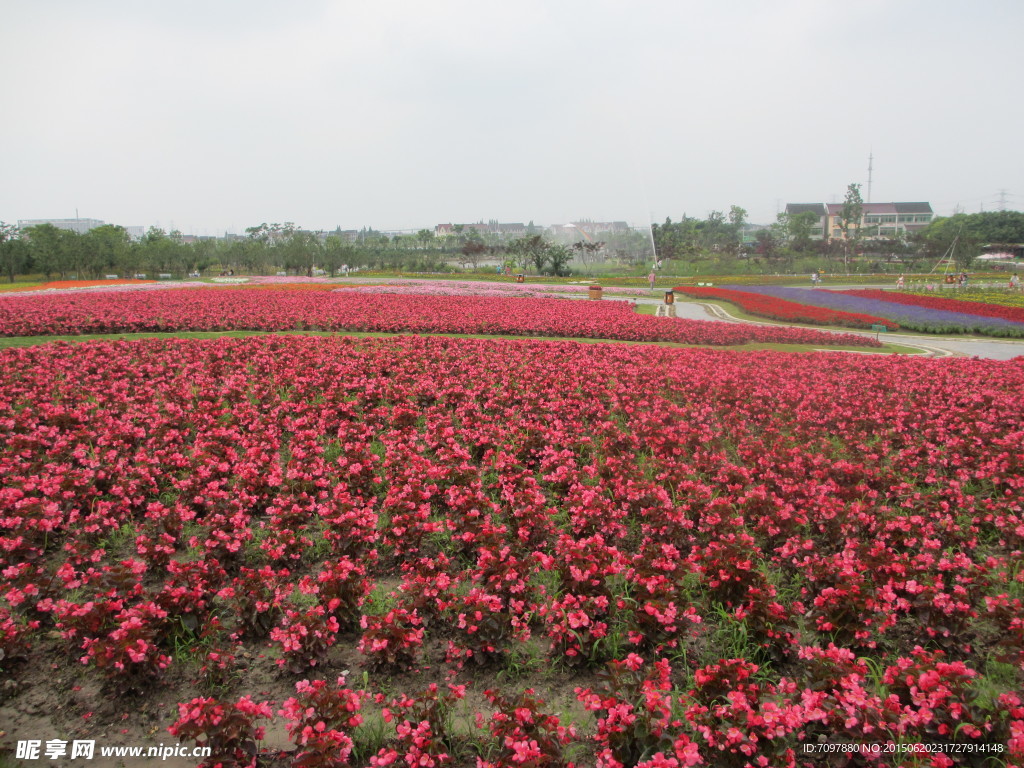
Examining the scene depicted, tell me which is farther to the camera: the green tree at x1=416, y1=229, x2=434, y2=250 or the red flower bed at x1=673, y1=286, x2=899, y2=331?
the green tree at x1=416, y1=229, x2=434, y2=250

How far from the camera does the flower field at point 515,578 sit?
2.65 meters

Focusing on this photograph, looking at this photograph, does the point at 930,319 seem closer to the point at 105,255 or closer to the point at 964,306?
the point at 964,306

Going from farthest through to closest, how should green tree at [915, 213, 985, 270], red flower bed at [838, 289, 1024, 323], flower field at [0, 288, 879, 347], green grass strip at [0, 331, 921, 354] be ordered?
green tree at [915, 213, 985, 270] → red flower bed at [838, 289, 1024, 323] → flower field at [0, 288, 879, 347] → green grass strip at [0, 331, 921, 354]

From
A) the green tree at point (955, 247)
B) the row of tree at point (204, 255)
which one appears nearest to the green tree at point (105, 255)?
the row of tree at point (204, 255)

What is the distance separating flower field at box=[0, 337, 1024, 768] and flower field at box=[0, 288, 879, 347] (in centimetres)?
690

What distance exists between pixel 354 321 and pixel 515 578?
1194 cm

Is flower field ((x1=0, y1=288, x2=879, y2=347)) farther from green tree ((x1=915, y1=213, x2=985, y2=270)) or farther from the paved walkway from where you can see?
green tree ((x1=915, y1=213, x2=985, y2=270))

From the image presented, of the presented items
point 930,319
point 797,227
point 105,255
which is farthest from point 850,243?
point 105,255

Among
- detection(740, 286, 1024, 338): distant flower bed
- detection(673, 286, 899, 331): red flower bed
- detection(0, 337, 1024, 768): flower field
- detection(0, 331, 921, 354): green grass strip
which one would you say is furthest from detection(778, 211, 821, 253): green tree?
detection(0, 337, 1024, 768): flower field

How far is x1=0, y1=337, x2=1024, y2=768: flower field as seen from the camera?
2650mm

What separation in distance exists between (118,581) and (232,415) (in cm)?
349

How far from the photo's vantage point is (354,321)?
47.9 ft

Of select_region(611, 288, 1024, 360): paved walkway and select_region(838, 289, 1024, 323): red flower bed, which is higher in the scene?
select_region(838, 289, 1024, 323): red flower bed

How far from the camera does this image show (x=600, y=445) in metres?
6.30
